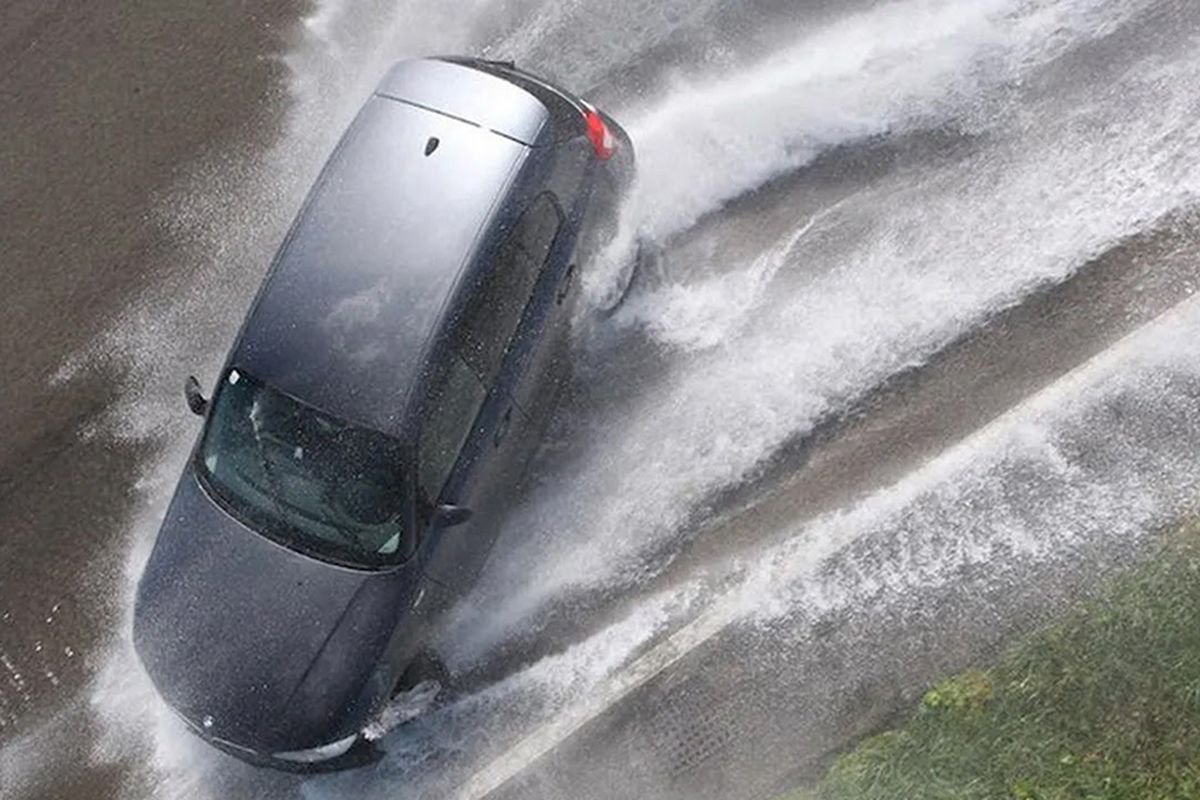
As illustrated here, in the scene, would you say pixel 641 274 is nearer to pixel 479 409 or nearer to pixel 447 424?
pixel 479 409

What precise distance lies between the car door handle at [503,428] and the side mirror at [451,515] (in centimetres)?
48

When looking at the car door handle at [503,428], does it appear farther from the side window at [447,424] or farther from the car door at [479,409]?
the side window at [447,424]

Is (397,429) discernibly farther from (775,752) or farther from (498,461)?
(775,752)

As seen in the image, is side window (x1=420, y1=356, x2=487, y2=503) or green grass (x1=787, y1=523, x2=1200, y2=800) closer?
green grass (x1=787, y1=523, x2=1200, y2=800)

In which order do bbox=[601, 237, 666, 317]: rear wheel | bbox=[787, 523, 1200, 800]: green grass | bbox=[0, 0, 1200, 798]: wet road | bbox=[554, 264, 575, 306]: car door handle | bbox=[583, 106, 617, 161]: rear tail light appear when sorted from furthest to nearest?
bbox=[601, 237, 666, 317]: rear wheel → bbox=[583, 106, 617, 161]: rear tail light → bbox=[554, 264, 575, 306]: car door handle → bbox=[0, 0, 1200, 798]: wet road → bbox=[787, 523, 1200, 800]: green grass

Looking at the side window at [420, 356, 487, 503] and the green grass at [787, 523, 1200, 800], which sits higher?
the side window at [420, 356, 487, 503]

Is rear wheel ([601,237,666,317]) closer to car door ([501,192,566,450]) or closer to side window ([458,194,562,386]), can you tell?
car door ([501,192,566,450])

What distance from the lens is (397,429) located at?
5945 mm

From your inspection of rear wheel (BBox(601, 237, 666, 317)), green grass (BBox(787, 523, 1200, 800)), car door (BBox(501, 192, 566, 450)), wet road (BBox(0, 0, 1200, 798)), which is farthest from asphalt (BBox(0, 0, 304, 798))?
green grass (BBox(787, 523, 1200, 800))

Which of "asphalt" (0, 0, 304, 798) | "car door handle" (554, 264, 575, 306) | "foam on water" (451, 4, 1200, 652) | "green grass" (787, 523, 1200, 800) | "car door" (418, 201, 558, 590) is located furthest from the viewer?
"asphalt" (0, 0, 304, 798)

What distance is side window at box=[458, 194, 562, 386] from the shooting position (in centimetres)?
616

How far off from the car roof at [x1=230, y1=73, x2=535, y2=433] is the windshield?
114 millimetres

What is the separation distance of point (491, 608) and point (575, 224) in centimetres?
236

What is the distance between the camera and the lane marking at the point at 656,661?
21.7ft
